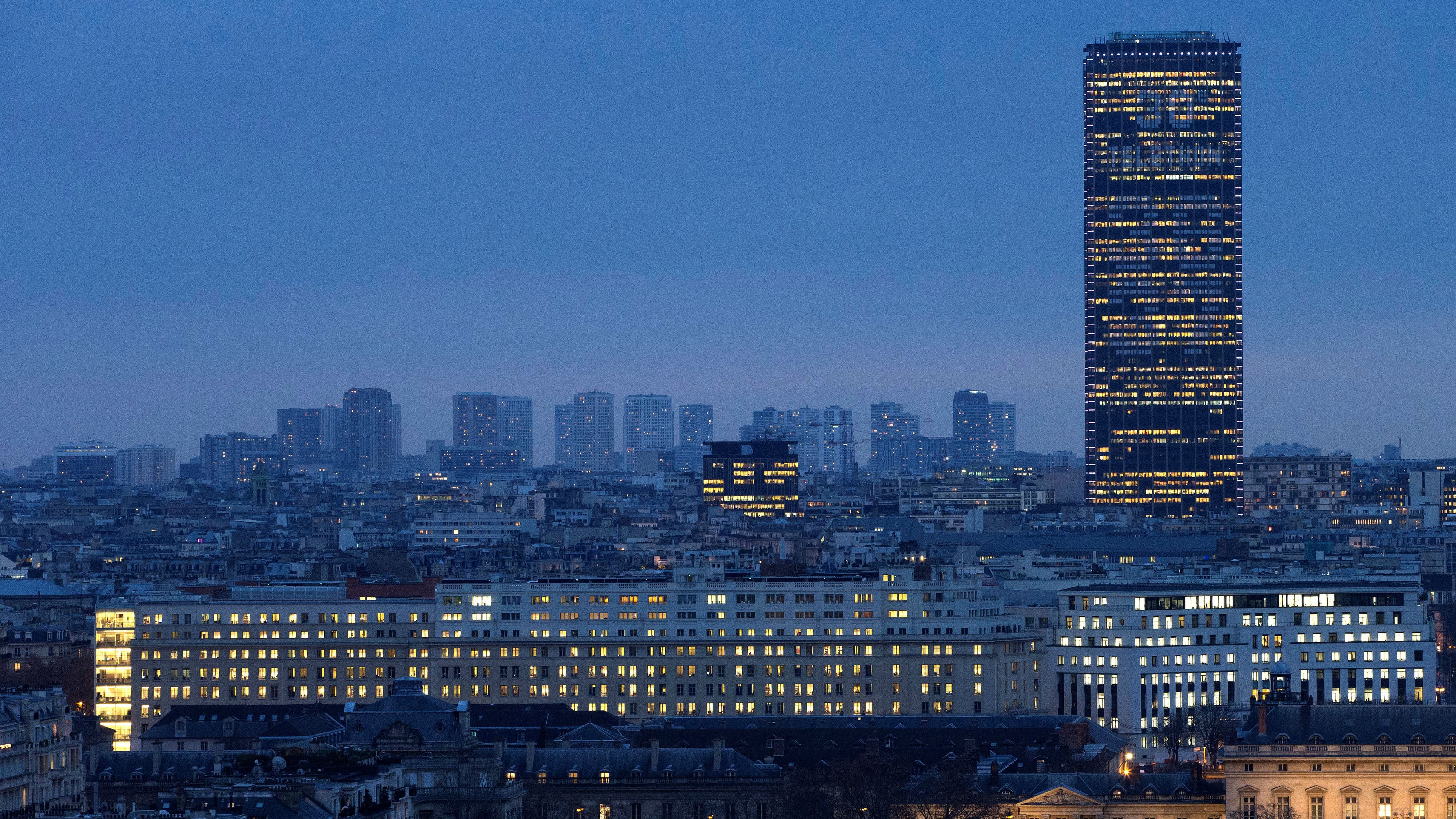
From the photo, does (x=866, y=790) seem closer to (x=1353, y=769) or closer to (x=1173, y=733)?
(x=1353, y=769)

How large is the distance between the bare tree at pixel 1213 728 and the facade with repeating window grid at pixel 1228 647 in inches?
103

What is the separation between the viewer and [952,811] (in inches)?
4400

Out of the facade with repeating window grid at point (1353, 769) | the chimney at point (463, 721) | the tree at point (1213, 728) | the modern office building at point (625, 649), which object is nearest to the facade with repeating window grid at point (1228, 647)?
the tree at point (1213, 728)

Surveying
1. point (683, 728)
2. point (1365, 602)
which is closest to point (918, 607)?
point (1365, 602)

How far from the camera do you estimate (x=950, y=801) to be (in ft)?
368

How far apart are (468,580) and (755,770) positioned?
53.1m

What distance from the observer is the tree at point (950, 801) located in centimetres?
11206

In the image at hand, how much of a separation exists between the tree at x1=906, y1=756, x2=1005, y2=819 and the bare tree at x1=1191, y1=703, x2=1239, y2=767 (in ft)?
32.3

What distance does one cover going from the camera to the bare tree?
130 m

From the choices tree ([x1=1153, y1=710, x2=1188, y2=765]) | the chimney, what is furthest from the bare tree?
the chimney

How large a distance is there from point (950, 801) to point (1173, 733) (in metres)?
39.3

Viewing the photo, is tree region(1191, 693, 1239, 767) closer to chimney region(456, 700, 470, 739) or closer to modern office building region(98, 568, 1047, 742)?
modern office building region(98, 568, 1047, 742)

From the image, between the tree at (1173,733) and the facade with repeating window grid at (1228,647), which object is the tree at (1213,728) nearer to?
the tree at (1173,733)

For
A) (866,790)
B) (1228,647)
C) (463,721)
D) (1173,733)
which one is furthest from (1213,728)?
(463,721)
